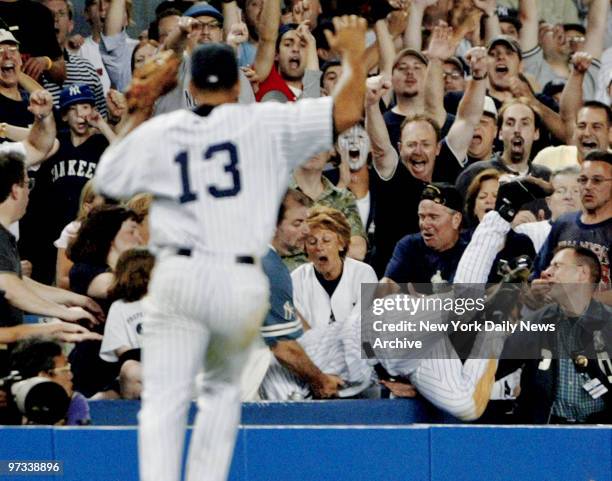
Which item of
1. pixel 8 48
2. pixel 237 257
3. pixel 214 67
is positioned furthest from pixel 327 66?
pixel 237 257

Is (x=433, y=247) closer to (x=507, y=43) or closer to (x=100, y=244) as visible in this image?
(x=100, y=244)

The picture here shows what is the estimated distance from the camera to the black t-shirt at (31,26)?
840 cm

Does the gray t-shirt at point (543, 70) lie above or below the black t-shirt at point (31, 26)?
below

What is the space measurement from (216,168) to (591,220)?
3.17m

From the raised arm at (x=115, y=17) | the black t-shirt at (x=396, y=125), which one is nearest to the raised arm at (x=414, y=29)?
the black t-shirt at (x=396, y=125)

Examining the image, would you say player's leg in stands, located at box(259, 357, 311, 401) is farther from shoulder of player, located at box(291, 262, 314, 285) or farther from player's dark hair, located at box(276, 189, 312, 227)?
player's dark hair, located at box(276, 189, 312, 227)

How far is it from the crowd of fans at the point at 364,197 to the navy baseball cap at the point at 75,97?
1 cm

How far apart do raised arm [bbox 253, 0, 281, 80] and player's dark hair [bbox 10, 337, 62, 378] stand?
3.21 meters

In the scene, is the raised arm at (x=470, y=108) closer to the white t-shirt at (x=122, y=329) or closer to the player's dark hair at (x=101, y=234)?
the player's dark hair at (x=101, y=234)

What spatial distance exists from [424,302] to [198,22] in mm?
2692

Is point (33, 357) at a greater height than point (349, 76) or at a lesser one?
lesser

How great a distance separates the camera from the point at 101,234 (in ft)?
22.2

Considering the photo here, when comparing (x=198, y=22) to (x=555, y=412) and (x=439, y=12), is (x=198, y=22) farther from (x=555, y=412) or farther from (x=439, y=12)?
(x=555, y=412)

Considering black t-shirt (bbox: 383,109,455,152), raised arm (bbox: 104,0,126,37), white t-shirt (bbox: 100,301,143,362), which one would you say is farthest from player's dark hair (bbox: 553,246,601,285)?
raised arm (bbox: 104,0,126,37)
